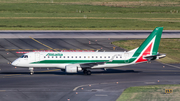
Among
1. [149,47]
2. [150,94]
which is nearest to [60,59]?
[149,47]

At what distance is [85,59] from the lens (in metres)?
48.2

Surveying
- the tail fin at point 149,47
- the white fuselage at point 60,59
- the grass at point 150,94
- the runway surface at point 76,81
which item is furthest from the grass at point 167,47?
the grass at point 150,94

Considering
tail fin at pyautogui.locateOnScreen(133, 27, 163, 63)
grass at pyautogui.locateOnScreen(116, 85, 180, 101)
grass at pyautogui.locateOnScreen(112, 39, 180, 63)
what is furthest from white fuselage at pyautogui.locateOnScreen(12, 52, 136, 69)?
grass at pyautogui.locateOnScreen(112, 39, 180, 63)

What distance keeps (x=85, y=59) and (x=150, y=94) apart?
1482 centimetres

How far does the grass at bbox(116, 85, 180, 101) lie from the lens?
34625mm

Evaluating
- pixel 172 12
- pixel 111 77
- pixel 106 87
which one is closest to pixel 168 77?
pixel 111 77

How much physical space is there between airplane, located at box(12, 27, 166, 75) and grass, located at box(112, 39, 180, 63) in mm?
14344

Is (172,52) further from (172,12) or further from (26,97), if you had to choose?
(172,12)

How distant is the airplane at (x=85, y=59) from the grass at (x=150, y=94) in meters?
8.82

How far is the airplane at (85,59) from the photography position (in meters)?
47.6

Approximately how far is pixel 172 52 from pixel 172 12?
10637 centimetres

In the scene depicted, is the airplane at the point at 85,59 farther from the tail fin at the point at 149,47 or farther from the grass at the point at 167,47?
the grass at the point at 167,47

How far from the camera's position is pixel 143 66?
57.2 meters

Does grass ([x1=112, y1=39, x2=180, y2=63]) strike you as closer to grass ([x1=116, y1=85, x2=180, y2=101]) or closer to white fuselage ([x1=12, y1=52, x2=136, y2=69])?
white fuselage ([x1=12, y1=52, x2=136, y2=69])
